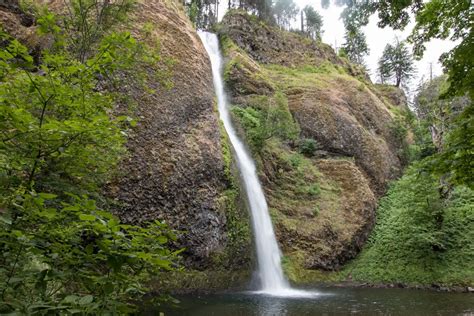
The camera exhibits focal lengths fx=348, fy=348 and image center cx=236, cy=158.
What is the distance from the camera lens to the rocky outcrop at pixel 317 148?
16.0 meters

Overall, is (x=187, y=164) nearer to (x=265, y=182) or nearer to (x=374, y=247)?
(x=265, y=182)

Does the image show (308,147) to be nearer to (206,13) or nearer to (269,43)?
(269,43)

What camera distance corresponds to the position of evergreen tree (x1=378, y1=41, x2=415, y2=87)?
1839 inches

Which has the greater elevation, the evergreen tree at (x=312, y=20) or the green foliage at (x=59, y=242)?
the evergreen tree at (x=312, y=20)

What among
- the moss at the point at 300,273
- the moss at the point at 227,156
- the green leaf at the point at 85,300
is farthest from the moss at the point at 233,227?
the green leaf at the point at 85,300

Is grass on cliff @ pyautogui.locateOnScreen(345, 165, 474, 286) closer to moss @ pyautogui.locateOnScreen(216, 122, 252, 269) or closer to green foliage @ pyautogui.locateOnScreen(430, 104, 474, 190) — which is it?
moss @ pyautogui.locateOnScreen(216, 122, 252, 269)

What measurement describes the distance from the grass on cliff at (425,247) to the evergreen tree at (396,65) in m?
34.8

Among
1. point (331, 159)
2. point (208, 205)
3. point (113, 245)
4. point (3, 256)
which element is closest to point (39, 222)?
point (3, 256)

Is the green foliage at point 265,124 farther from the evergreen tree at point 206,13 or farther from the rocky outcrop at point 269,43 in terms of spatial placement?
the evergreen tree at point 206,13

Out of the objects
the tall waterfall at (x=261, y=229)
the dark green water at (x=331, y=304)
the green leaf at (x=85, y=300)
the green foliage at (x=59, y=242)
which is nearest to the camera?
the green leaf at (x=85, y=300)

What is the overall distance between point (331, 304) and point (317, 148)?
12348 mm

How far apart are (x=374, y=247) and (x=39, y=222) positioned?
682 inches

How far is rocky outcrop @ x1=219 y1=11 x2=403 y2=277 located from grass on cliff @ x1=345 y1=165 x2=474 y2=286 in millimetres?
1093

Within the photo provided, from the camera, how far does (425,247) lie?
51.3 feet
